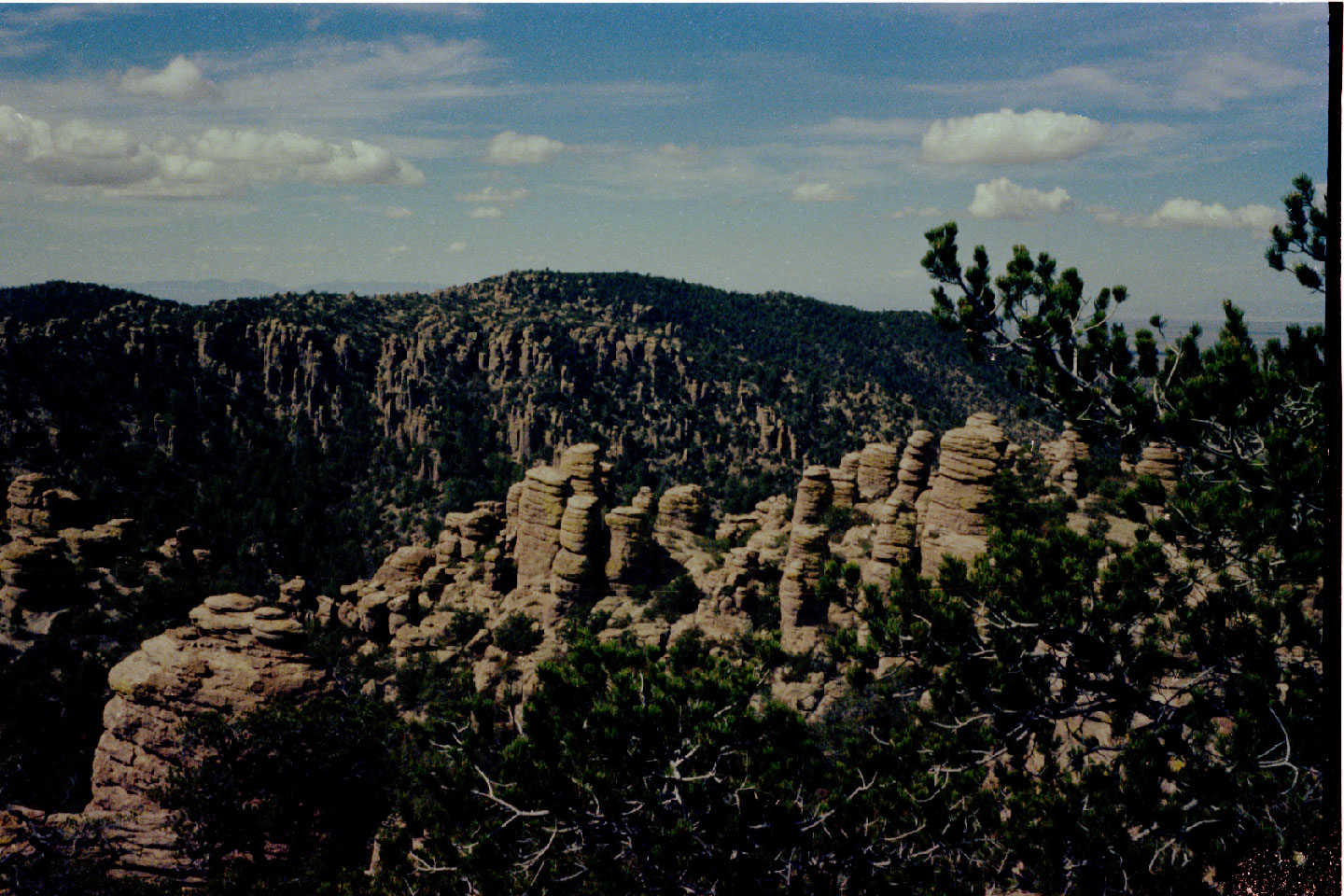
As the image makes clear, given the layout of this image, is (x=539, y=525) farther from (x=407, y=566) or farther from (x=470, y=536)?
(x=407, y=566)

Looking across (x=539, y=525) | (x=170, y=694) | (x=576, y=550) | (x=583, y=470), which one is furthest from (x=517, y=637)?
(x=170, y=694)

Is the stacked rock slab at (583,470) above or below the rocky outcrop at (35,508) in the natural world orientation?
above

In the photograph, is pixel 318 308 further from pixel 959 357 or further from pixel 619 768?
pixel 619 768

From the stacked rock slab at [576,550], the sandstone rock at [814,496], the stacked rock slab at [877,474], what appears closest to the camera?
the stacked rock slab at [576,550]

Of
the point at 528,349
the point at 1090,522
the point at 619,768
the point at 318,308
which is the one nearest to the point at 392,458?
the point at 528,349

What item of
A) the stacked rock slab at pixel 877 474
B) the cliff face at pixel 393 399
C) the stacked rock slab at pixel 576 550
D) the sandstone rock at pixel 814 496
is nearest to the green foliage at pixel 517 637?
the stacked rock slab at pixel 576 550

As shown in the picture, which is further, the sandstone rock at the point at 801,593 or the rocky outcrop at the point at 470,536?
the rocky outcrop at the point at 470,536

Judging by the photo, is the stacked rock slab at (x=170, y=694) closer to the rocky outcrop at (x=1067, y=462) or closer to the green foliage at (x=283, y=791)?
the green foliage at (x=283, y=791)
